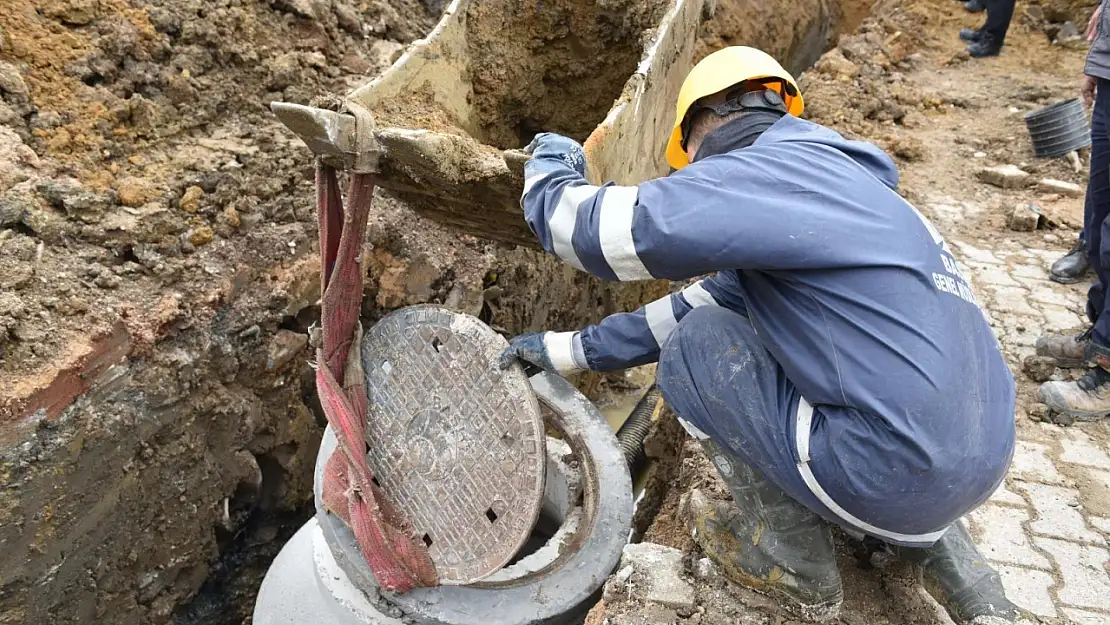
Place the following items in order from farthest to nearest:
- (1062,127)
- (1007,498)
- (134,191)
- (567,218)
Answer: (1062,127) < (134,191) < (1007,498) < (567,218)

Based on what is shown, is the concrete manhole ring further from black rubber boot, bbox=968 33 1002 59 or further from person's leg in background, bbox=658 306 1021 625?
black rubber boot, bbox=968 33 1002 59

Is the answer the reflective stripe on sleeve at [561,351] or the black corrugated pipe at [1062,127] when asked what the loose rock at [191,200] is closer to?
the reflective stripe on sleeve at [561,351]

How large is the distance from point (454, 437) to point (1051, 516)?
225cm

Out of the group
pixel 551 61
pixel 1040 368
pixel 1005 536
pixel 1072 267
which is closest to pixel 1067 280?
pixel 1072 267

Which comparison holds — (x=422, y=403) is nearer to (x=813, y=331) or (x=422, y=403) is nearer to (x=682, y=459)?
(x=682, y=459)

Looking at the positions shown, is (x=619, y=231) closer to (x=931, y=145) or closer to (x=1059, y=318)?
(x=1059, y=318)

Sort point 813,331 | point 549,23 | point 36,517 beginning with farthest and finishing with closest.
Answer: point 549,23, point 36,517, point 813,331

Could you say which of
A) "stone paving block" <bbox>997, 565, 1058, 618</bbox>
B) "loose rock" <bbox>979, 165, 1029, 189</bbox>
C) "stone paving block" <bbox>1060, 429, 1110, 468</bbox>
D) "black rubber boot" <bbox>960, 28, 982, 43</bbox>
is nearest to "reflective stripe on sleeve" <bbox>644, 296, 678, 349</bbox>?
"stone paving block" <bbox>997, 565, 1058, 618</bbox>

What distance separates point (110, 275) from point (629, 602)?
2432 millimetres

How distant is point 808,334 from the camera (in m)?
1.77

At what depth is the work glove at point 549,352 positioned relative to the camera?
2.40 meters

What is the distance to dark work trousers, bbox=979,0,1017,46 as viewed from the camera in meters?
7.09

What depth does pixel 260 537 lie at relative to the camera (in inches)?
144

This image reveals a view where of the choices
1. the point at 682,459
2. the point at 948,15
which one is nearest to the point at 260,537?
the point at 682,459
